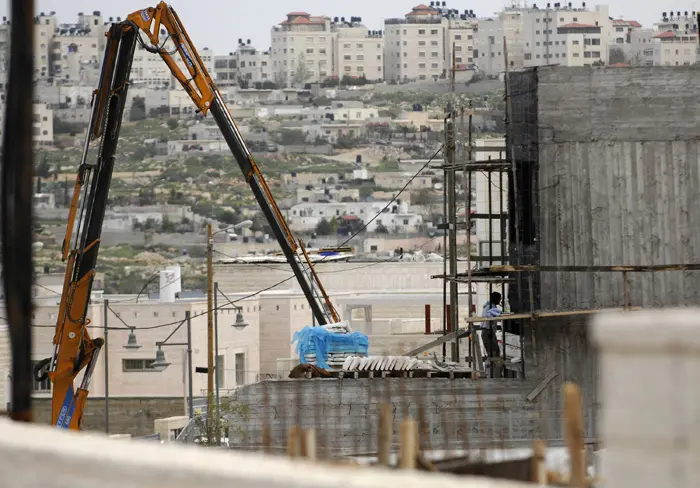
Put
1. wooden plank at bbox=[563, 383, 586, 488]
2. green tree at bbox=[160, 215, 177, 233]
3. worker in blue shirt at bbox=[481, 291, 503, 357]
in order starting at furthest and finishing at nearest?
green tree at bbox=[160, 215, 177, 233] → worker in blue shirt at bbox=[481, 291, 503, 357] → wooden plank at bbox=[563, 383, 586, 488]

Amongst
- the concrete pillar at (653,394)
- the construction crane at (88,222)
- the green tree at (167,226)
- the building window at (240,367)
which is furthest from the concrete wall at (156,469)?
the green tree at (167,226)

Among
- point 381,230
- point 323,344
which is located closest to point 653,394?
point 323,344

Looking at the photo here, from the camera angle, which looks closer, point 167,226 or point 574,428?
point 574,428

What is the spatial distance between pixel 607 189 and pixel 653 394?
570 inches

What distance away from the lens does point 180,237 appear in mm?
152625

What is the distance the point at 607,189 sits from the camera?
1895cm

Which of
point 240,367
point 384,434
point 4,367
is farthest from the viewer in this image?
point 240,367

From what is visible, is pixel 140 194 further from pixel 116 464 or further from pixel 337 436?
pixel 116 464

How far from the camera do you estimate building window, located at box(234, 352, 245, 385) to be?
52938 mm

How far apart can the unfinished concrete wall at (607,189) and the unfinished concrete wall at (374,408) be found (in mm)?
545

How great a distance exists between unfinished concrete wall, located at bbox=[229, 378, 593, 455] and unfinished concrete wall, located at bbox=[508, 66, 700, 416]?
0.54 meters

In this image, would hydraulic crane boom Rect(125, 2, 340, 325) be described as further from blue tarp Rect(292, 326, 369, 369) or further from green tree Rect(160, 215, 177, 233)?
green tree Rect(160, 215, 177, 233)

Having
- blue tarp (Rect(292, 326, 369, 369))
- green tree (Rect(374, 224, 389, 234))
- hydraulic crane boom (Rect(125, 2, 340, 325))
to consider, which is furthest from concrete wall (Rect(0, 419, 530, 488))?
green tree (Rect(374, 224, 389, 234))

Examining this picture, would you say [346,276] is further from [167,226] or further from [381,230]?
[167,226]
